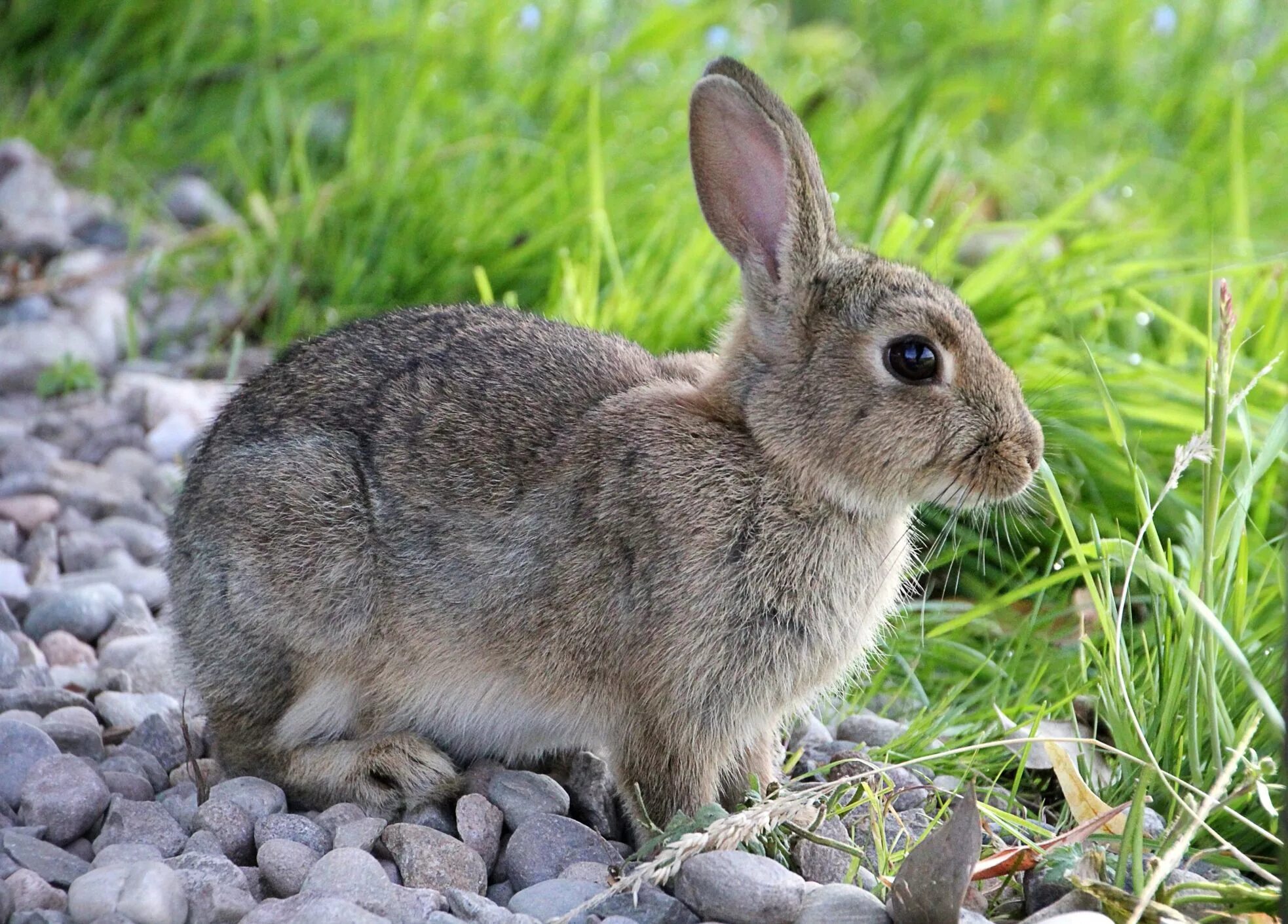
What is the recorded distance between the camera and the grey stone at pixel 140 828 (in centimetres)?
340

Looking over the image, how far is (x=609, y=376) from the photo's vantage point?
13.2 ft

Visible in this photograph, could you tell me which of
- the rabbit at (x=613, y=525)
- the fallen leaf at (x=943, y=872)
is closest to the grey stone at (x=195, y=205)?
the rabbit at (x=613, y=525)

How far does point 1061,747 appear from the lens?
3.67 metres

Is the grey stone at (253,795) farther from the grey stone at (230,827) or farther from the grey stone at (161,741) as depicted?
the grey stone at (161,741)

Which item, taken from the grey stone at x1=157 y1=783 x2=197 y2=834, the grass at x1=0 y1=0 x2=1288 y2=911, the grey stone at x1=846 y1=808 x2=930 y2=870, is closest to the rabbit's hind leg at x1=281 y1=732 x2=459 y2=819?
the grey stone at x1=157 y1=783 x2=197 y2=834

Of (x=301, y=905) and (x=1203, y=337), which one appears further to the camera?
(x=1203, y=337)


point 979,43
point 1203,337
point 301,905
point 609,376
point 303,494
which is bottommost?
point 301,905

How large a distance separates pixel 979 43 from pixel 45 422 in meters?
5.21

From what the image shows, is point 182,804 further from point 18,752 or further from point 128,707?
point 128,707

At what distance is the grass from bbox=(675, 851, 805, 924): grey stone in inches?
27.4

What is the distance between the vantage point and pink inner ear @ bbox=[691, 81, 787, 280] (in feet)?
12.4

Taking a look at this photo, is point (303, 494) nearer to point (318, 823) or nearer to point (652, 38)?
point (318, 823)

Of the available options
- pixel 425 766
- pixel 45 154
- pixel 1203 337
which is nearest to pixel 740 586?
pixel 425 766

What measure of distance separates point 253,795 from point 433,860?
1.95 feet
